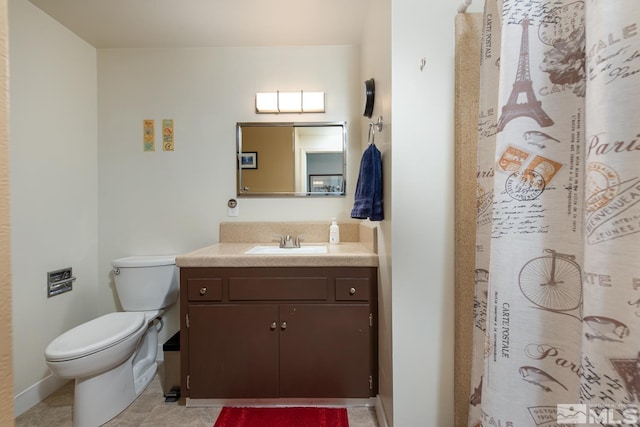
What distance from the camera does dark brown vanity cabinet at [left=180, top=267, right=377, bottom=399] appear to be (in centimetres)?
141

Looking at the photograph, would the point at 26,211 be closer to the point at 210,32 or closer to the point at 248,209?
the point at 248,209

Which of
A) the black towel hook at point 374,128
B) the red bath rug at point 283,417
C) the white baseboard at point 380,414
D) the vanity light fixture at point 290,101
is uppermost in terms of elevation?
the vanity light fixture at point 290,101

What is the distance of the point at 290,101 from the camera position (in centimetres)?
196

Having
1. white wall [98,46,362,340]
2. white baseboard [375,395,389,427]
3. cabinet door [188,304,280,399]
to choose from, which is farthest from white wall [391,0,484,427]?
white wall [98,46,362,340]

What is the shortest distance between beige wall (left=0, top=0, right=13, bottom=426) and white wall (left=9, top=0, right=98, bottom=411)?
1636 millimetres

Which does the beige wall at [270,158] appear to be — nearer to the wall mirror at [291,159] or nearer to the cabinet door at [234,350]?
the wall mirror at [291,159]

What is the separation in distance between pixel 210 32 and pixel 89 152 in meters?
1.29

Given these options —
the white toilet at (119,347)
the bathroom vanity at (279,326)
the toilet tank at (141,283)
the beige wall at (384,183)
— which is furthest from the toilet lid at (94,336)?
the beige wall at (384,183)

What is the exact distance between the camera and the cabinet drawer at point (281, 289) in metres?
1.41

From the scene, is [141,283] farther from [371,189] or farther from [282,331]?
[371,189]

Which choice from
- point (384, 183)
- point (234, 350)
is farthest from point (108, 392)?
point (384, 183)

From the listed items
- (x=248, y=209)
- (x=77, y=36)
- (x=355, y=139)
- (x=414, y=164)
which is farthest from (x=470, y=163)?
(x=77, y=36)

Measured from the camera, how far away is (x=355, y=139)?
1991mm

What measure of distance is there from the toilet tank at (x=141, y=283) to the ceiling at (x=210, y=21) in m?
1.64
